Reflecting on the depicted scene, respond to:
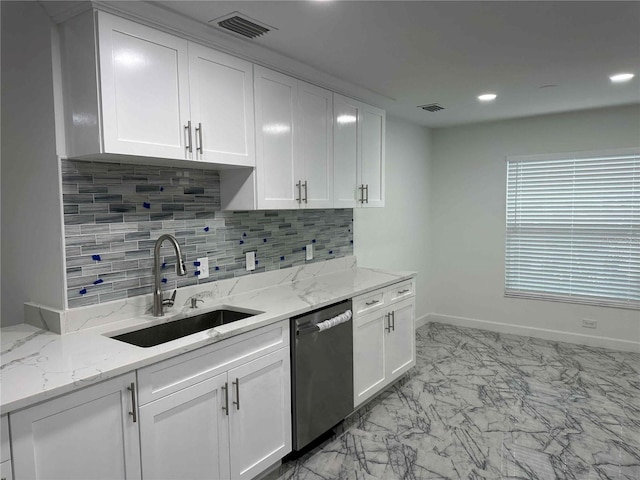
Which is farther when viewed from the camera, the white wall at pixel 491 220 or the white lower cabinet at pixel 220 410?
the white wall at pixel 491 220

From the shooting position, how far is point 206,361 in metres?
1.99

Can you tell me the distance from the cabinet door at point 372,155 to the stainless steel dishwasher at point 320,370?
4.01 ft

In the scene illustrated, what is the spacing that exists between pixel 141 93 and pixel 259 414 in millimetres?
1649

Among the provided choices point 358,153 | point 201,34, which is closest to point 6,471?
point 201,34

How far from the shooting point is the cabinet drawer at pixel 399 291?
337 centimetres

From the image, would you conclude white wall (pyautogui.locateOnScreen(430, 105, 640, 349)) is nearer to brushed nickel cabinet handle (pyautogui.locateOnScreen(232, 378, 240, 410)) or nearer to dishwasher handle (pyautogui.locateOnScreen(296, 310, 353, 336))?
dishwasher handle (pyautogui.locateOnScreen(296, 310, 353, 336))

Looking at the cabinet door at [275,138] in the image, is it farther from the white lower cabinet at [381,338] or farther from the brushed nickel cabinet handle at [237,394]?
the brushed nickel cabinet handle at [237,394]

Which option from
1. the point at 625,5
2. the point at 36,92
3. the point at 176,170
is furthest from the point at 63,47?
the point at 625,5

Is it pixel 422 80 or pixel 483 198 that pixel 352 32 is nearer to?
pixel 422 80

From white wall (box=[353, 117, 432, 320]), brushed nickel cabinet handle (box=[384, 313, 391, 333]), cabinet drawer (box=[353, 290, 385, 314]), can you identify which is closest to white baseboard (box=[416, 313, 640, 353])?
white wall (box=[353, 117, 432, 320])

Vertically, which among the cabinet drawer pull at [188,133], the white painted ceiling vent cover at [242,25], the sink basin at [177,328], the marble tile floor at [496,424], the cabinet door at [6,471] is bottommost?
the marble tile floor at [496,424]

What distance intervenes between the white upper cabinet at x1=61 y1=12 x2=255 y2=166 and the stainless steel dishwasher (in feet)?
3.56

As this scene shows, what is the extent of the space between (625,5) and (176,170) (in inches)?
94.2

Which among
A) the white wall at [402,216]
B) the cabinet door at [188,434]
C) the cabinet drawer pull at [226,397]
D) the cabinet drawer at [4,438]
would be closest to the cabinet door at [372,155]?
the white wall at [402,216]
